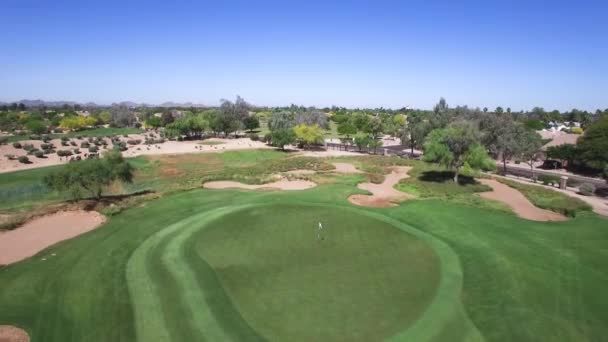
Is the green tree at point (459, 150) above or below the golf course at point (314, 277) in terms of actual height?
above

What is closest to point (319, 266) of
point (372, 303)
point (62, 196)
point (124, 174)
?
point (372, 303)

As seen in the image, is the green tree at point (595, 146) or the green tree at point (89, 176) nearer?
the green tree at point (89, 176)

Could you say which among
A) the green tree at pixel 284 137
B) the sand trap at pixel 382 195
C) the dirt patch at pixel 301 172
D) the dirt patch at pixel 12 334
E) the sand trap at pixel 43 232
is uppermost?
the green tree at pixel 284 137

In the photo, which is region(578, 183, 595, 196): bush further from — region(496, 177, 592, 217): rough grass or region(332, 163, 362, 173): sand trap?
region(332, 163, 362, 173): sand trap

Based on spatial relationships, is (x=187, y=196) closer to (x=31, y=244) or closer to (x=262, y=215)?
(x=262, y=215)

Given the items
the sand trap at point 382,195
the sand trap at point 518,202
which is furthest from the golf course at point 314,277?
the sand trap at point 382,195

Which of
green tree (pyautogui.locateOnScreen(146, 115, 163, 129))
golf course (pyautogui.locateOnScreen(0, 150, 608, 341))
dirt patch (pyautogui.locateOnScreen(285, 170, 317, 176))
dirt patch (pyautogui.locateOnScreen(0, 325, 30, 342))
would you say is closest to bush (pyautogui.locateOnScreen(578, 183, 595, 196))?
golf course (pyautogui.locateOnScreen(0, 150, 608, 341))

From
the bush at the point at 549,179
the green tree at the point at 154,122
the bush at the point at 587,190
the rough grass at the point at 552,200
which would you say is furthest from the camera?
the green tree at the point at 154,122

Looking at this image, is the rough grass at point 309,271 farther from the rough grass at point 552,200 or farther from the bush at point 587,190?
the bush at point 587,190

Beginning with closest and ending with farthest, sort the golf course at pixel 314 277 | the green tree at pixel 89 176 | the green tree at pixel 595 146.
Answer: the golf course at pixel 314 277
the green tree at pixel 89 176
the green tree at pixel 595 146
